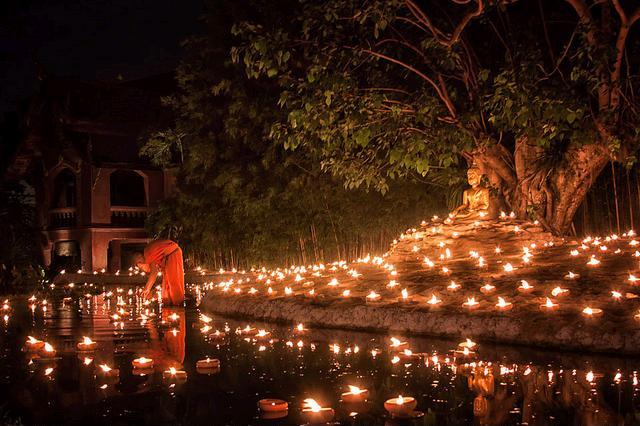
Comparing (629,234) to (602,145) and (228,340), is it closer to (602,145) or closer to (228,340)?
(602,145)

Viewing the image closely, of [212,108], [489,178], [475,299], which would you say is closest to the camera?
[475,299]

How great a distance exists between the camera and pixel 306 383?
5.11 m

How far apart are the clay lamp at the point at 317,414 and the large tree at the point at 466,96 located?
6.20 metres

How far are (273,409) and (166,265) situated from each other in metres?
7.39

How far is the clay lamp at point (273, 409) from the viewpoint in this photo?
421 cm

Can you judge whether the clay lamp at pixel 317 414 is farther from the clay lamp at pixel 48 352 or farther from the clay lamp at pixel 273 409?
the clay lamp at pixel 48 352

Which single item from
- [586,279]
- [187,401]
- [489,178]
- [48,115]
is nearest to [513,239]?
[489,178]

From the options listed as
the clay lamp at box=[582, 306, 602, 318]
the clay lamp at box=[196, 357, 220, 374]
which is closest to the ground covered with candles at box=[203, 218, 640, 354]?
the clay lamp at box=[582, 306, 602, 318]

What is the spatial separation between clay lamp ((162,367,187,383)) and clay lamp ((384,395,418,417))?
180 cm

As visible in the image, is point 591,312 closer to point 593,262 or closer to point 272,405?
point 593,262

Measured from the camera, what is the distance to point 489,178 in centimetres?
1259

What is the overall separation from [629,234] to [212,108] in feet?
37.3

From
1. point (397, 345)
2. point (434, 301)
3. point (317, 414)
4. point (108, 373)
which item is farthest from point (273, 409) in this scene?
point (434, 301)

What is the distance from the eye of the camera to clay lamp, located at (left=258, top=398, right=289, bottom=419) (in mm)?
4215
